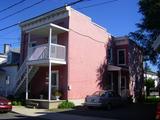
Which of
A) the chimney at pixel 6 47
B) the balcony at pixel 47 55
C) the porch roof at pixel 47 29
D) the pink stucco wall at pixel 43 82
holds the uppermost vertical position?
the chimney at pixel 6 47

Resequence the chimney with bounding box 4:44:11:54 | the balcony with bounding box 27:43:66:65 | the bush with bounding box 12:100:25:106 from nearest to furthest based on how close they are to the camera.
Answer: the balcony with bounding box 27:43:66:65, the bush with bounding box 12:100:25:106, the chimney with bounding box 4:44:11:54

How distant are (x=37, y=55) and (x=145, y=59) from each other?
53.7 ft

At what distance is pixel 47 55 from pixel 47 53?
18cm

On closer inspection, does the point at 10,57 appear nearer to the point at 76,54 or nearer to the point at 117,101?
the point at 76,54

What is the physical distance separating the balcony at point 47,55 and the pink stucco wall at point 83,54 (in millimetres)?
745

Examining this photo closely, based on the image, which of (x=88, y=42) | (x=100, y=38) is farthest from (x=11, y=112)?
(x=100, y=38)

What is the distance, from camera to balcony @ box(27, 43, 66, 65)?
24.3 metres

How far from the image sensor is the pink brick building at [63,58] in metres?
25.1

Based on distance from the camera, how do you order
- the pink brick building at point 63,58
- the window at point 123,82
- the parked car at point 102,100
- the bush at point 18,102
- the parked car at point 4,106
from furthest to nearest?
1. the window at point 123,82
2. the bush at point 18,102
3. the pink brick building at point 63,58
4. the parked car at point 102,100
5. the parked car at point 4,106

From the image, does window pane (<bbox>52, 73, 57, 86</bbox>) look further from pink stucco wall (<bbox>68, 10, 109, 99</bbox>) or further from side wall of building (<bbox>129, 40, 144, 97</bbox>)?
side wall of building (<bbox>129, 40, 144, 97</bbox>)

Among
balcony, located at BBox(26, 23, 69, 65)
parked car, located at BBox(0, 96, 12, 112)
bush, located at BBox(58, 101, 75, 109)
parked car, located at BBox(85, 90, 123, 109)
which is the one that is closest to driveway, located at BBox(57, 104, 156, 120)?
parked car, located at BBox(85, 90, 123, 109)

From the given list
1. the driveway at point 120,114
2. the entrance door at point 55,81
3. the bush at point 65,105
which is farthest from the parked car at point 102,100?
the entrance door at point 55,81

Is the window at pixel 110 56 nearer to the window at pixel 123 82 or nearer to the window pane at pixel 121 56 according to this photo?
the window pane at pixel 121 56

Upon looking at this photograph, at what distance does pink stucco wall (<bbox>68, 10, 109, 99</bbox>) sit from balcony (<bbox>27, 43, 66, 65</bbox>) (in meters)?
0.74
